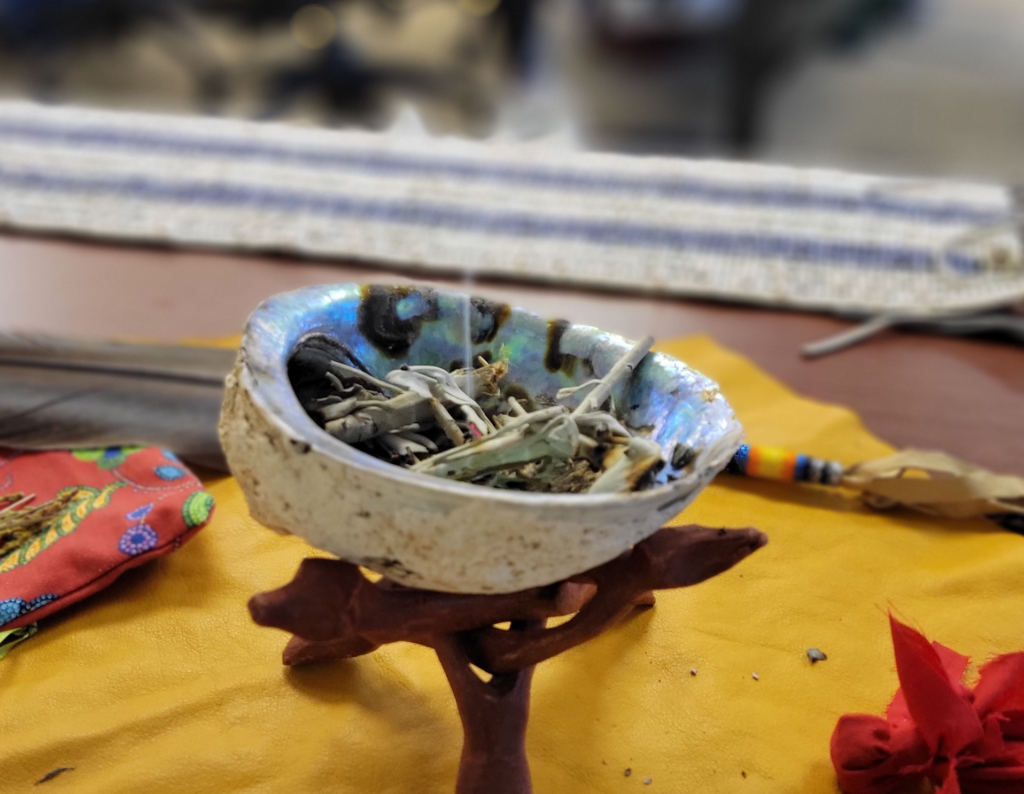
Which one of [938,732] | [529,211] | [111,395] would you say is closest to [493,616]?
[938,732]

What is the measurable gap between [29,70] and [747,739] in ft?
10.2

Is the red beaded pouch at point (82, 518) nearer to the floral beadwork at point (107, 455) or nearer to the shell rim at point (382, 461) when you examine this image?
the floral beadwork at point (107, 455)

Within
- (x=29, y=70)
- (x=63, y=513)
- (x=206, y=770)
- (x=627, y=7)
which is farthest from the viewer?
(x=29, y=70)

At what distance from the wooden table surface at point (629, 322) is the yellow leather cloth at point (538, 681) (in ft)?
0.82

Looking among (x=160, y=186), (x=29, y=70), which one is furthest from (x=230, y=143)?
(x=29, y=70)

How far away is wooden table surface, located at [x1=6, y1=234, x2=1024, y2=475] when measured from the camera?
108 cm

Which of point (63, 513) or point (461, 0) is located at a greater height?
point (461, 0)

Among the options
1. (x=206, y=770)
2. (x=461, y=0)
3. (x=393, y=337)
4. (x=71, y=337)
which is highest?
(x=461, y=0)

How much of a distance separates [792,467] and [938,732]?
13.1 inches

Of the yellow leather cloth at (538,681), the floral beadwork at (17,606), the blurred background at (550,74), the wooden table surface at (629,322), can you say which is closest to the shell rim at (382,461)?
the yellow leather cloth at (538,681)

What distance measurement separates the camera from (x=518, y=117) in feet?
6.84

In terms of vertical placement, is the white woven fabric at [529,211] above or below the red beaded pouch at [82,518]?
above

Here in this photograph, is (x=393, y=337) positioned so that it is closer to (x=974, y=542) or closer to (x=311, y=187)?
(x=974, y=542)

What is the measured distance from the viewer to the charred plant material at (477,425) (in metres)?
0.51
